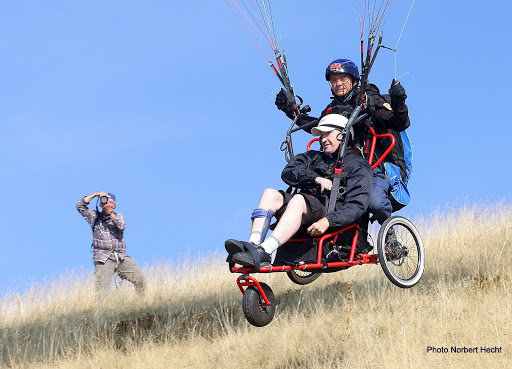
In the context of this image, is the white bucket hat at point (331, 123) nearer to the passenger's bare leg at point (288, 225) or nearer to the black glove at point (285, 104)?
the black glove at point (285, 104)

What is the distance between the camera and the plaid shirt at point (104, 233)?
11.5 meters

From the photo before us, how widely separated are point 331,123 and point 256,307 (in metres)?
1.87

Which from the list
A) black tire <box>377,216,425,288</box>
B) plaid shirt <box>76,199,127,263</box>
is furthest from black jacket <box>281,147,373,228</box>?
plaid shirt <box>76,199,127,263</box>

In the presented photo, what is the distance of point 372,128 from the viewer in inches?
295

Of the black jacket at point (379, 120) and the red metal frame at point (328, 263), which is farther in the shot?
the black jacket at point (379, 120)

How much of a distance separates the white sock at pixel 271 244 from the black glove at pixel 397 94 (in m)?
1.77

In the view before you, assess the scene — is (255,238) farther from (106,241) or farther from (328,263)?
(106,241)

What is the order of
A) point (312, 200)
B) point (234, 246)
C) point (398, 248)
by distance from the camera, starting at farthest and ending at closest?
point (398, 248) → point (312, 200) → point (234, 246)

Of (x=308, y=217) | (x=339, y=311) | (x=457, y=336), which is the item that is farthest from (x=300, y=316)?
(x=308, y=217)

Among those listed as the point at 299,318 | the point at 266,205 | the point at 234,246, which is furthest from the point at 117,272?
the point at 234,246

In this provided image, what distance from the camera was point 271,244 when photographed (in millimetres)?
6566

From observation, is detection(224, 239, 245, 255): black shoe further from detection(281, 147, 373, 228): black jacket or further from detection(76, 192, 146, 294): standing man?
detection(76, 192, 146, 294): standing man

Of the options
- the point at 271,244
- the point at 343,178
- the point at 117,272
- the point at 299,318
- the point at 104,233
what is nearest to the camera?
the point at 271,244

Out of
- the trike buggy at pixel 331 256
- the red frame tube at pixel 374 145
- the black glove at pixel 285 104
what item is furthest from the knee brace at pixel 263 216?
the black glove at pixel 285 104
